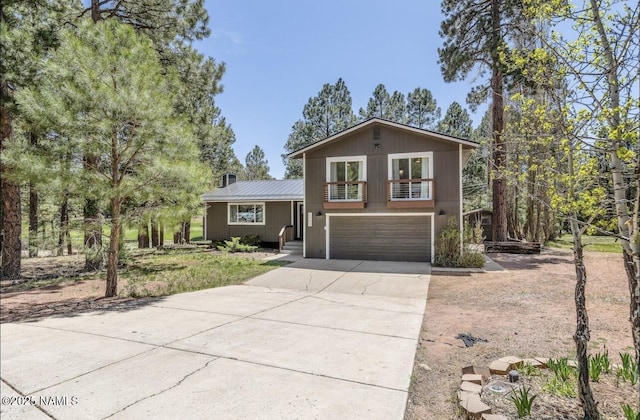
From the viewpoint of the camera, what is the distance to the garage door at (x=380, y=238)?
1373 cm

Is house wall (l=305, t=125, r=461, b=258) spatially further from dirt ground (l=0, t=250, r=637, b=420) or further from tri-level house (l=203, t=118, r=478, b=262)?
dirt ground (l=0, t=250, r=637, b=420)

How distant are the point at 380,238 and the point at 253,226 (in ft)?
27.4

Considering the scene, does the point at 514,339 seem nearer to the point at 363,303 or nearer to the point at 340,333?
the point at 340,333

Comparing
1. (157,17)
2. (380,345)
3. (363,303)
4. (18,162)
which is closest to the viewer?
(380,345)

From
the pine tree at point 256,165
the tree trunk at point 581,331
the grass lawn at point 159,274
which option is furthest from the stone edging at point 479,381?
the pine tree at point 256,165

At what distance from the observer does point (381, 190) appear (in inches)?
557

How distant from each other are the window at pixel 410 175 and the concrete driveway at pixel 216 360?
22.9 feet

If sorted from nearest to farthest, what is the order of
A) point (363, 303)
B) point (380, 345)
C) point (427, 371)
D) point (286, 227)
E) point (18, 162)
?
1. point (427, 371)
2. point (380, 345)
3. point (18, 162)
4. point (363, 303)
5. point (286, 227)

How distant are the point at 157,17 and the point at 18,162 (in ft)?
26.6

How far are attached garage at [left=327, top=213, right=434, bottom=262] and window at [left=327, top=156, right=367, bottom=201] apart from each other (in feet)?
2.70

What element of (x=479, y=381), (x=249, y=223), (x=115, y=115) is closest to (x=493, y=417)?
(x=479, y=381)

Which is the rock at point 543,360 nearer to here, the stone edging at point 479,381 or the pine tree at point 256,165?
the stone edging at point 479,381

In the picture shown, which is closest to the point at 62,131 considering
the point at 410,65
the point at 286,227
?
the point at 286,227

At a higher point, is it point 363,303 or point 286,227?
point 286,227
